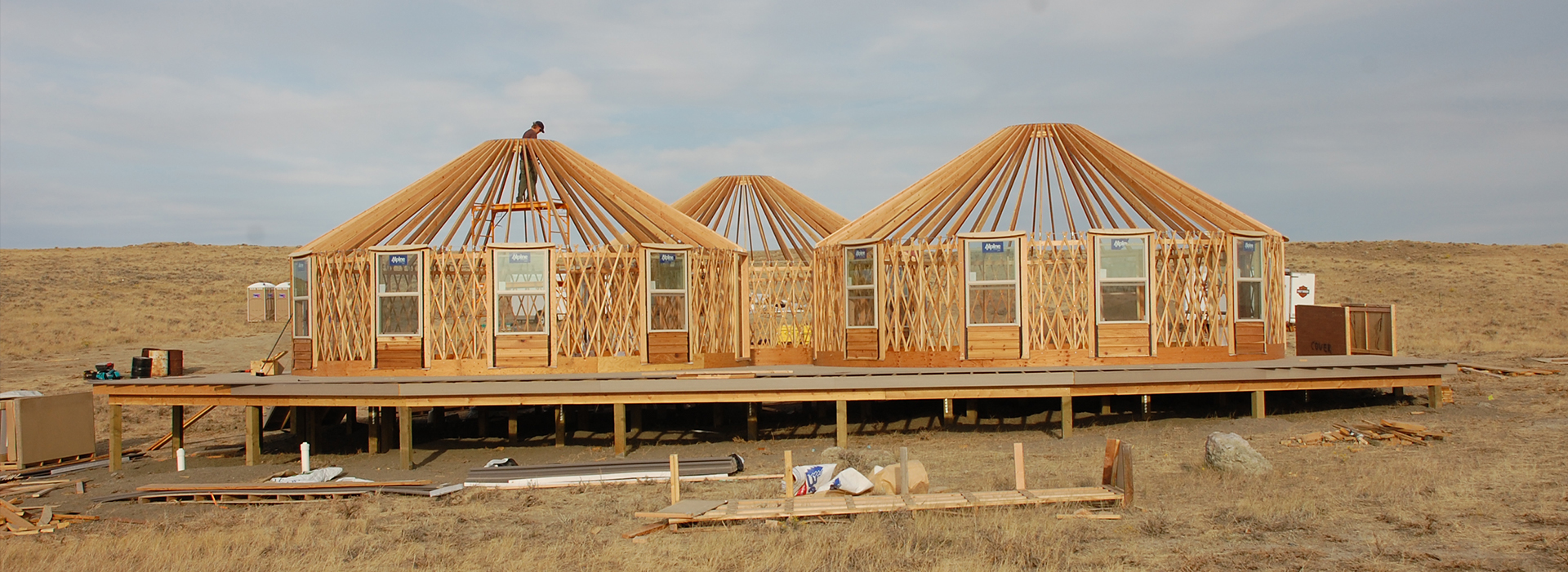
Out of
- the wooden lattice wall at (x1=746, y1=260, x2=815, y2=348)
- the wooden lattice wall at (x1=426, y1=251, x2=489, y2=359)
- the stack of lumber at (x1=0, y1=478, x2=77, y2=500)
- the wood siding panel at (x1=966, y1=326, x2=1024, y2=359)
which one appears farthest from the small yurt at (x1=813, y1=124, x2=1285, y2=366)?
the stack of lumber at (x1=0, y1=478, x2=77, y2=500)

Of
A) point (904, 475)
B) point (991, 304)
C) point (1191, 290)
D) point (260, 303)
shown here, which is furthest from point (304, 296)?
point (260, 303)

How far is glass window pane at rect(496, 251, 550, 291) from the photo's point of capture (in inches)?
524

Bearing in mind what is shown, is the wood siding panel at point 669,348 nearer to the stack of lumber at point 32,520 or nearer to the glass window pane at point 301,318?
the glass window pane at point 301,318

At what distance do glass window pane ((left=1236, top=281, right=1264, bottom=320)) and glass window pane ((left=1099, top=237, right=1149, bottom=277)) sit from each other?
1.36 m

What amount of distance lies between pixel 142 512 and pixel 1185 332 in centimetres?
1176

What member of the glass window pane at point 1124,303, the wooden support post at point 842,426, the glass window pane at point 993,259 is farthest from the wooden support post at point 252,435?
the glass window pane at point 1124,303

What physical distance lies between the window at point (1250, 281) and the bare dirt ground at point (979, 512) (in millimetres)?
1214

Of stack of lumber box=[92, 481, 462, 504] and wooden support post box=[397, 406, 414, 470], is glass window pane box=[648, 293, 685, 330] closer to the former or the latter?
wooden support post box=[397, 406, 414, 470]

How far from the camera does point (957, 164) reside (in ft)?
51.4

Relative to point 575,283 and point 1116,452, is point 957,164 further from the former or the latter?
point 1116,452

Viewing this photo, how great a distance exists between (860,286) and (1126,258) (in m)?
3.41

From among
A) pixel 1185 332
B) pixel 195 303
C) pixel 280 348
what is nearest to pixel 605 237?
pixel 1185 332

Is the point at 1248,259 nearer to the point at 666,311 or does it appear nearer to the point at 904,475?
the point at 666,311

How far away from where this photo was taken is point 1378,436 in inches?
427
